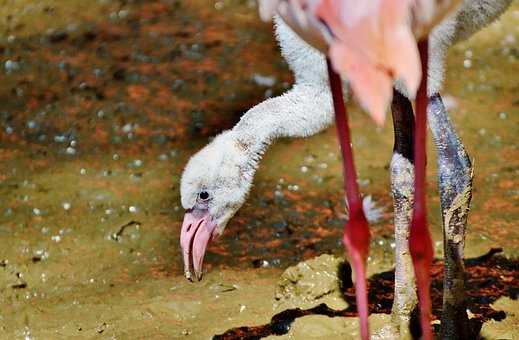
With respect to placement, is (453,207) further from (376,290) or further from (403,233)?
(376,290)

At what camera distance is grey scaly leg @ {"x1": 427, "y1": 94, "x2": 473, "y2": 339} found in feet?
9.95

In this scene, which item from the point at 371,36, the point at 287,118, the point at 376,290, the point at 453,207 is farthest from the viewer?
the point at 376,290

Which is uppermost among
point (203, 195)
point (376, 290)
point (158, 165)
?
point (203, 195)

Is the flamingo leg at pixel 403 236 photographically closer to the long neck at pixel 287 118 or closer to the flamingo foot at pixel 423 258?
the long neck at pixel 287 118

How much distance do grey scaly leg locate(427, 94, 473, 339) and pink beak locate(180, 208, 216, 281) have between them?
2.63 ft

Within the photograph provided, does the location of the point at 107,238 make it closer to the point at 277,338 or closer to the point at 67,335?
the point at 67,335

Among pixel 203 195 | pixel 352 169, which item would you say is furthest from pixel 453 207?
pixel 203 195

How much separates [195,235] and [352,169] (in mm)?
1002

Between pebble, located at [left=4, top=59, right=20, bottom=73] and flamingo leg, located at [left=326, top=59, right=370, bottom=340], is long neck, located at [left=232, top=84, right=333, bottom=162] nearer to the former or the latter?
flamingo leg, located at [left=326, top=59, right=370, bottom=340]

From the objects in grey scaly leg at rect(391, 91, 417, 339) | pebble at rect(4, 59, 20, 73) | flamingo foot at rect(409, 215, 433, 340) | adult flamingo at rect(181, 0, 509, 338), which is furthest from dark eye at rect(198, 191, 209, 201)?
pebble at rect(4, 59, 20, 73)

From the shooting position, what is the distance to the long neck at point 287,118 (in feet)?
10.9

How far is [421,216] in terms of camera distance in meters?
2.62

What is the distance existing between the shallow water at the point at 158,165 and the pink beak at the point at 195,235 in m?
0.17

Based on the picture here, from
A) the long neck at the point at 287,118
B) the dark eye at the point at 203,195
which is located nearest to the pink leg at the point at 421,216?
the long neck at the point at 287,118
